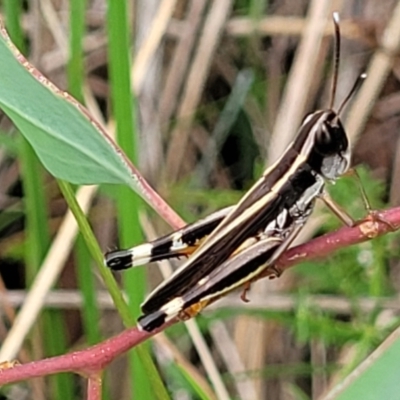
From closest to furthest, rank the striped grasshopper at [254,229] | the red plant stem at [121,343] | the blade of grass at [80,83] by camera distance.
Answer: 1. the red plant stem at [121,343]
2. the striped grasshopper at [254,229]
3. the blade of grass at [80,83]

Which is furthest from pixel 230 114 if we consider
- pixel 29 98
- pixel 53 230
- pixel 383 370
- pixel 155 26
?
pixel 383 370

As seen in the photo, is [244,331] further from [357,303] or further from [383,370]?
[383,370]

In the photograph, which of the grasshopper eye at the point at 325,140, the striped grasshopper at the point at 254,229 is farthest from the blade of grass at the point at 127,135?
the grasshopper eye at the point at 325,140

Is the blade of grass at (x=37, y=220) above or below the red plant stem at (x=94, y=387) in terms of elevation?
above

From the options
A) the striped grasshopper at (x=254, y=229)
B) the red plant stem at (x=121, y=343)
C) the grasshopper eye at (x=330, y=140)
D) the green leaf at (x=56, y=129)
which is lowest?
the red plant stem at (x=121, y=343)

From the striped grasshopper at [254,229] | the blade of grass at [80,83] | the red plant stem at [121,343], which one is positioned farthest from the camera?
the blade of grass at [80,83]

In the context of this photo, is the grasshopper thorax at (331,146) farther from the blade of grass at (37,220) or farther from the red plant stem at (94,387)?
the blade of grass at (37,220)

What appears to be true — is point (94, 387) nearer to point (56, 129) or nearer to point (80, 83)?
point (56, 129)
